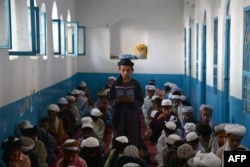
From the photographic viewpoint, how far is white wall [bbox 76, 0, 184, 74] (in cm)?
1680

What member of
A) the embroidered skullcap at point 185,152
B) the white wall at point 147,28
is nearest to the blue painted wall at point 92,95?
the white wall at point 147,28

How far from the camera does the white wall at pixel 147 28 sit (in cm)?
1680

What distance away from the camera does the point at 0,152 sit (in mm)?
6535

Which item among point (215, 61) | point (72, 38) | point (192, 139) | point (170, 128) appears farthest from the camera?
point (72, 38)

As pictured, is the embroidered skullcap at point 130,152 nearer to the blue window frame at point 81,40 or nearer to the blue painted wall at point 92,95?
the blue painted wall at point 92,95

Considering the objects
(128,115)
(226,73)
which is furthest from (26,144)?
(226,73)

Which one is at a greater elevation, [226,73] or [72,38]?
[72,38]

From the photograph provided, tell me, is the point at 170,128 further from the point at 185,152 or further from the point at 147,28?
the point at 147,28

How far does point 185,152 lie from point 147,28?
36.9ft

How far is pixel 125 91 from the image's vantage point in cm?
668

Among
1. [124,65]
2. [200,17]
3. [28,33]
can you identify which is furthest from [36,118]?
[200,17]

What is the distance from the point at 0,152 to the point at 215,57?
5542 mm

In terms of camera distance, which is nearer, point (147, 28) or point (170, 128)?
point (170, 128)

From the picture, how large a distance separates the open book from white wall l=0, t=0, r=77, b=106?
5.19 ft
